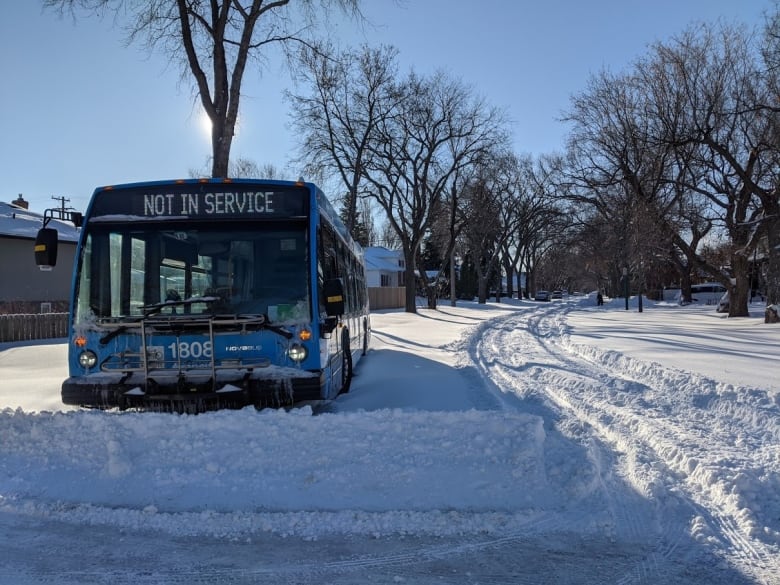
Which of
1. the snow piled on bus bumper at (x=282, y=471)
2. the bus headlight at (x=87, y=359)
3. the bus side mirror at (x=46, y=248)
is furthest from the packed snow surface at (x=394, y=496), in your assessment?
the bus side mirror at (x=46, y=248)

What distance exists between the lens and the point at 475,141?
118 ft

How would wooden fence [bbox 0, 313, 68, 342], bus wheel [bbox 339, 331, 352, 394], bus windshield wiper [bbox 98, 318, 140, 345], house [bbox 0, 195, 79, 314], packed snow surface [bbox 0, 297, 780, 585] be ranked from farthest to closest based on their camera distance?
house [bbox 0, 195, 79, 314], wooden fence [bbox 0, 313, 68, 342], bus wheel [bbox 339, 331, 352, 394], bus windshield wiper [bbox 98, 318, 140, 345], packed snow surface [bbox 0, 297, 780, 585]

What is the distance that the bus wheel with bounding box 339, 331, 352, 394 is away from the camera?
8.88 meters

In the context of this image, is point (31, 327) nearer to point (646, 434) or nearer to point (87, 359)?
point (87, 359)

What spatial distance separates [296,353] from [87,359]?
226 centimetres

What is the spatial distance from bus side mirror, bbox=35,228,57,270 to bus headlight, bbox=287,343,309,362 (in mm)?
2814

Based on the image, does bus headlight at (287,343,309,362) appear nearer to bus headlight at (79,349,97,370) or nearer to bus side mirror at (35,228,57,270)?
bus headlight at (79,349,97,370)

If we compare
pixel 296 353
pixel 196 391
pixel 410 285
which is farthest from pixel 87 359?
pixel 410 285

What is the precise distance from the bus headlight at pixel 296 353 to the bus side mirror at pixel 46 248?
9.23 feet

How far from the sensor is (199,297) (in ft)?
21.0

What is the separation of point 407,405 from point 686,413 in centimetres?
345

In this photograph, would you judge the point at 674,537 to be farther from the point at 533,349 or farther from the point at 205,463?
the point at 533,349

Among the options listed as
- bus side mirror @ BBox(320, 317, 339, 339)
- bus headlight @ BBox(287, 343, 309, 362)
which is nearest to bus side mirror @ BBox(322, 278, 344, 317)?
bus side mirror @ BBox(320, 317, 339, 339)

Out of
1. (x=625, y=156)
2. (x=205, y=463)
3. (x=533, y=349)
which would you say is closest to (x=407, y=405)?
(x=205, y=463)
